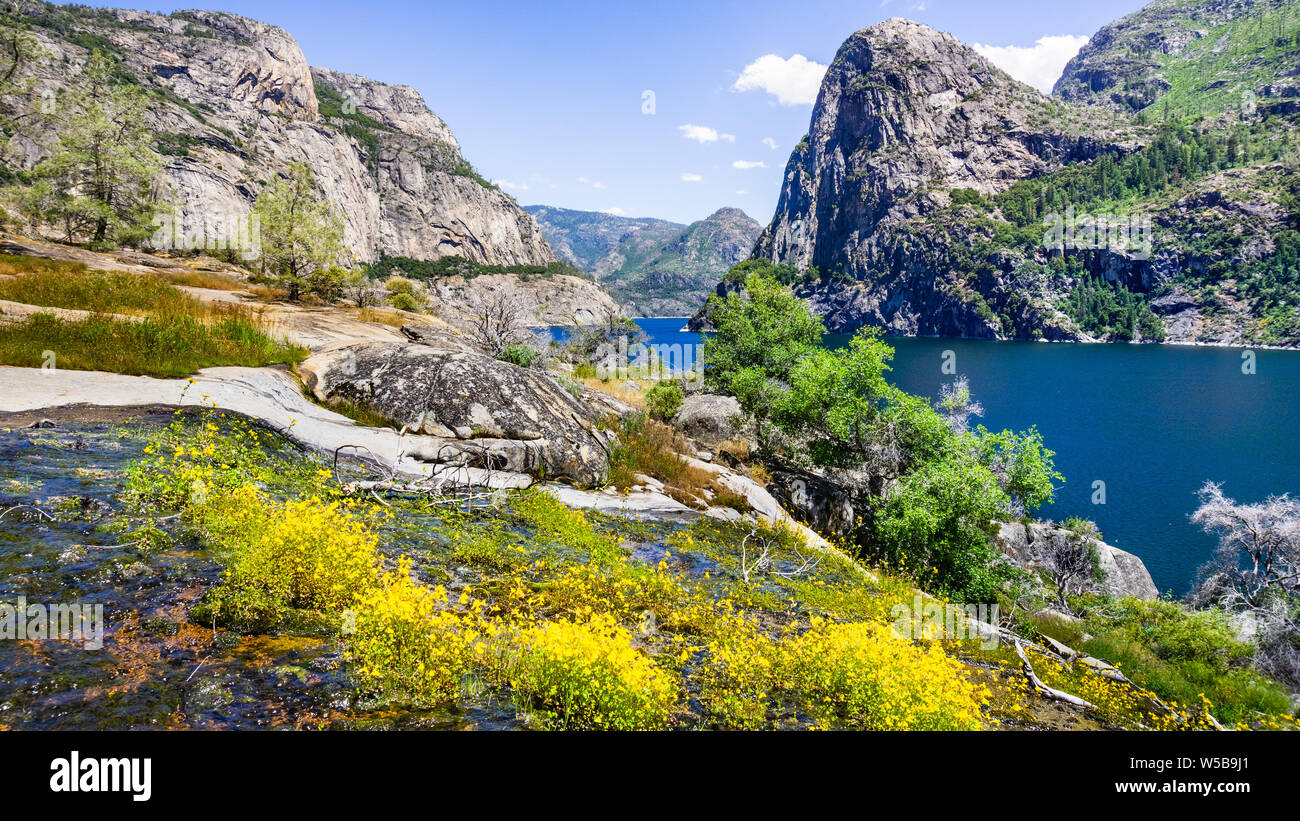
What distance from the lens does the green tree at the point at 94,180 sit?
29219 mm

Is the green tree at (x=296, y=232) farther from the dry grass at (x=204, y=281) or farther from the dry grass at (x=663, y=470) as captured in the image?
the dry grass at (x=663, y=470)

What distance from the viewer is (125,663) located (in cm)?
374

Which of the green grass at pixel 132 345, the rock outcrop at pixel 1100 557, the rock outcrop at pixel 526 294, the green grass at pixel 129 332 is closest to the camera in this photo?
the green grass at pixel 132 345

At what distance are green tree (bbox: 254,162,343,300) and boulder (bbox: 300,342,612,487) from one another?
15.8 metres

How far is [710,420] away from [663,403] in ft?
7.99

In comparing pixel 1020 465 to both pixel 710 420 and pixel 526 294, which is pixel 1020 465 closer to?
pixel 710 420

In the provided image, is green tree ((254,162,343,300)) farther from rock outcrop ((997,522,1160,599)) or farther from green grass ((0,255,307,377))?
rock outcrop ((997,522,1160,599))

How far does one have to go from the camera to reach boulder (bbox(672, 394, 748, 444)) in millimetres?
24703

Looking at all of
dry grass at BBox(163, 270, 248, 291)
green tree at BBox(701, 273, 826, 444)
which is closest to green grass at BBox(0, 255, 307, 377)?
dry grass at BBox(163, 270, 248, 291)

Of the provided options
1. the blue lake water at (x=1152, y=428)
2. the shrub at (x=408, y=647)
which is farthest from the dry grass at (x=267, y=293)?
Answer: the blue lake water at (x=1152, y=428)

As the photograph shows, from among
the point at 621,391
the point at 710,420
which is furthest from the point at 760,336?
the point at 621,391

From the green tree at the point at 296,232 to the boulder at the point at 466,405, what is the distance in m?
15.8

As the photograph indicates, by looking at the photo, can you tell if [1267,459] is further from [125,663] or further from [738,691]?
[125,663]
